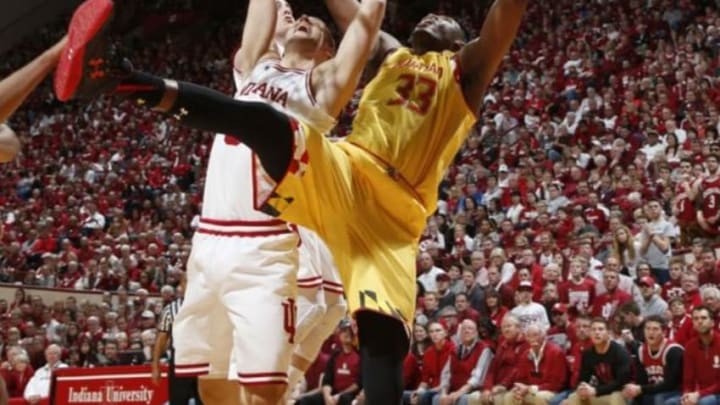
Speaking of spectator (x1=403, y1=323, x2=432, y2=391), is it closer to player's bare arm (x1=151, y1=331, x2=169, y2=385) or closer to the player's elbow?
player's bare arm (x1=151, y1=331, x2=169, y2=385)

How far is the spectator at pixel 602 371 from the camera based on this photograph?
9.39 meters

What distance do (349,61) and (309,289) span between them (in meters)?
1.22

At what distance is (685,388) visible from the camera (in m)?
9.15

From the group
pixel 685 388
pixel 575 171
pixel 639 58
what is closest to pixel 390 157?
pixel 685 388

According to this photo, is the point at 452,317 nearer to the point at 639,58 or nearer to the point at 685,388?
the point at 685,388

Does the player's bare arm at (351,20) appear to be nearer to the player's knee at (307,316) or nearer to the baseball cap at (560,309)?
the player's knee at (307,316)

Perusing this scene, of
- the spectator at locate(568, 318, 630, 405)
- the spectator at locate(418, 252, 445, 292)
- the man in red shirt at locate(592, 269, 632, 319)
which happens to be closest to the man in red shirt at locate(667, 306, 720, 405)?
the spectator at locate(568, 318, 630, 405)

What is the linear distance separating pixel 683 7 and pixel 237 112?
1550cm

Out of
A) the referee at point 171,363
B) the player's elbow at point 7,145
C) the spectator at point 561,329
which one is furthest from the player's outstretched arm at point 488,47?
the spectator at point 561,329

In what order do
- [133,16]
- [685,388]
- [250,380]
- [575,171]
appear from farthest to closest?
1. [133,16]
2. [575,171]
3. [685,388]
4. [250,380]

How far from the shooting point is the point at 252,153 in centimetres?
493

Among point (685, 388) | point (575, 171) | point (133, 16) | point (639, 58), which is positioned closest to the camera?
point (685, 388)

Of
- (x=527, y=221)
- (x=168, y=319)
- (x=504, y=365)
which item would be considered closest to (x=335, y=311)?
(x=168, y=319)

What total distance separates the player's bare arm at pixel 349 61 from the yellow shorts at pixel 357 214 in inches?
10.1
